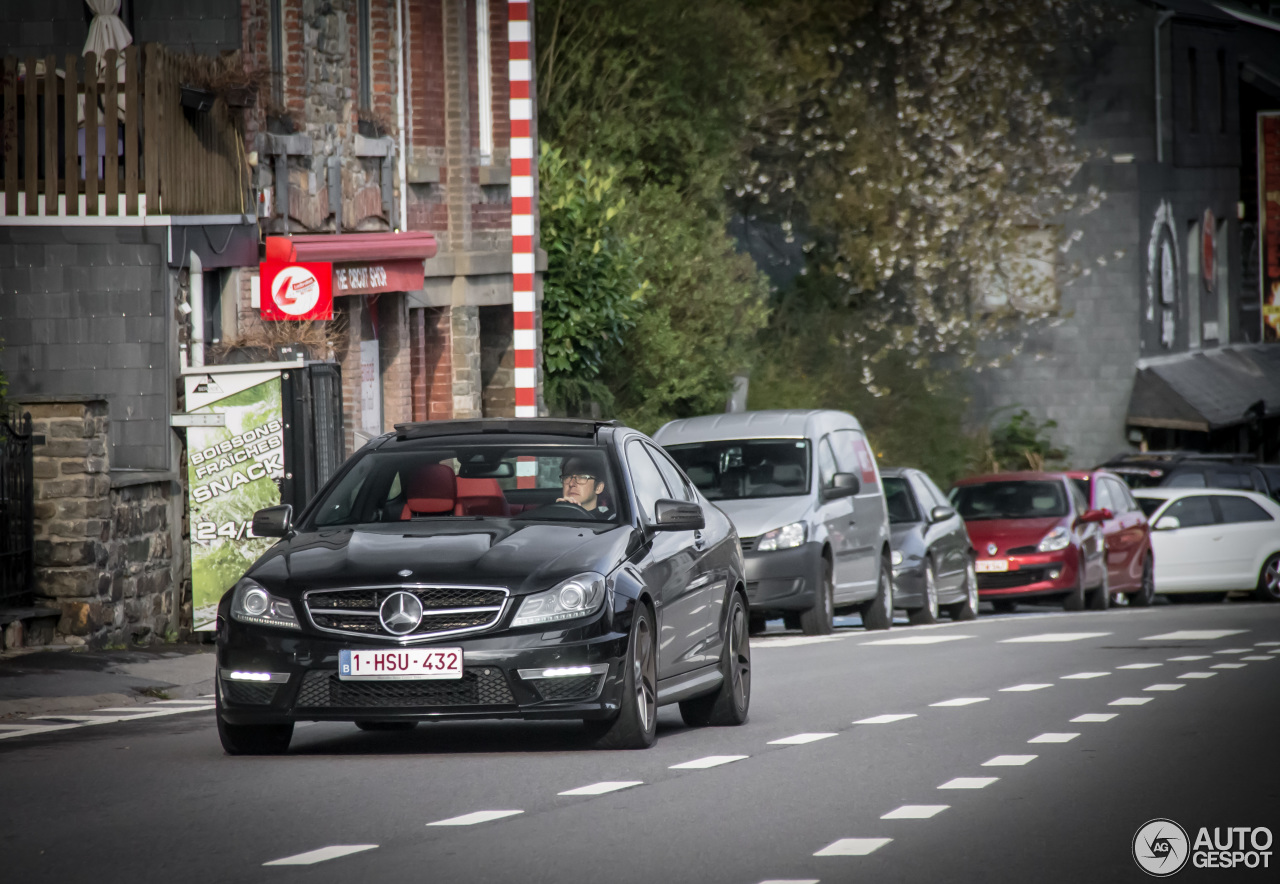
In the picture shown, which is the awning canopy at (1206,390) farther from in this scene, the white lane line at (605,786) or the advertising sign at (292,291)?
the white lane line at (605,786)

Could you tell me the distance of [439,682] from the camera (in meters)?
9.81

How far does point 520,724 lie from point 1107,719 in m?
3.25

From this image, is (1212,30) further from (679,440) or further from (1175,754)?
(1175,754)

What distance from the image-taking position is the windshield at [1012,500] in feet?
90.5

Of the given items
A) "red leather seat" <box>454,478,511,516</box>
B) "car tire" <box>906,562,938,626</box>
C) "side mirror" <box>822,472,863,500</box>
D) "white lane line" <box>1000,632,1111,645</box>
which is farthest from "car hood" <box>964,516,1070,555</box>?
"red leather seat" <box>454,478,511,516</box>

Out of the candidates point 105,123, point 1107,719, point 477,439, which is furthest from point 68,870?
point 105,123

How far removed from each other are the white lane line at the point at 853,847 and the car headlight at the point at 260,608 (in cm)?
291

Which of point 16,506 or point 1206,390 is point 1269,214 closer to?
point 1206,390

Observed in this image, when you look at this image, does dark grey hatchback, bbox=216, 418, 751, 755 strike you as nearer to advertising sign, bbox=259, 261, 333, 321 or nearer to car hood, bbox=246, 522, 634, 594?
car hood, bbox=246, 522, 634, 594

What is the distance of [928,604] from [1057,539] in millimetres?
3210

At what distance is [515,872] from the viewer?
7383mm

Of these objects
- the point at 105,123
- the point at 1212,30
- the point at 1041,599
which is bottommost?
the point at 1041,599

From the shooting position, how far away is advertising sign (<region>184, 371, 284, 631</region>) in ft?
59.0

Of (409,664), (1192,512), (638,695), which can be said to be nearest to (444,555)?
(409,664)
